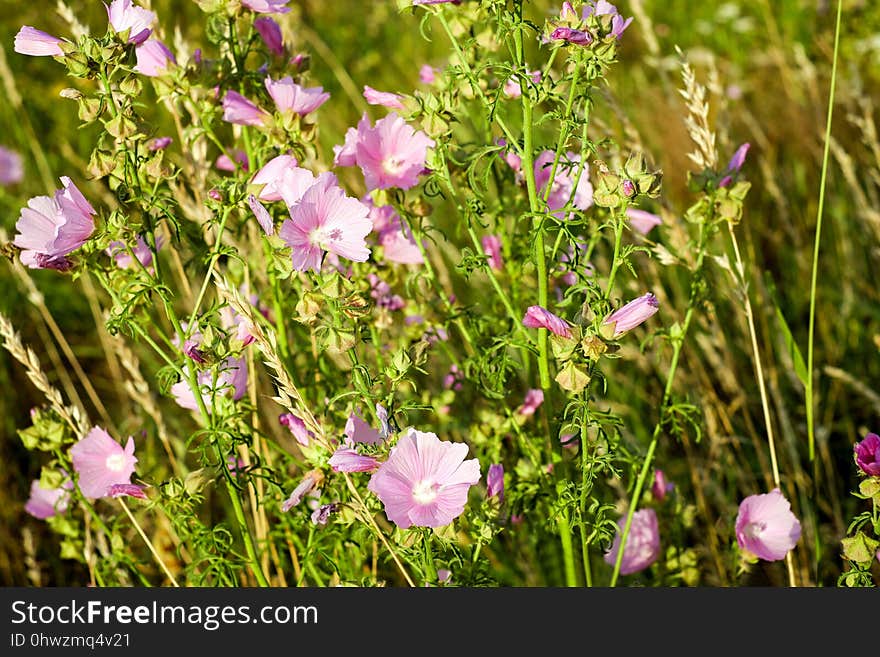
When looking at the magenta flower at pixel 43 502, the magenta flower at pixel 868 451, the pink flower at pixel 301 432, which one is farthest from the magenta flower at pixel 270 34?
the magenta flower at pixel 868 451

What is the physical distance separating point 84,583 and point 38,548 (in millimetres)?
164

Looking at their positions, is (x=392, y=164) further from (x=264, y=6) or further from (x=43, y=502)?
(x=43, y=502)

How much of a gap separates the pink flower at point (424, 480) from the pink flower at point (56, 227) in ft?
1.37

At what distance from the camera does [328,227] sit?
39.7 inches

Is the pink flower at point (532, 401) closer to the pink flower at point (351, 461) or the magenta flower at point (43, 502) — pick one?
the pink flower at point (351, 461)

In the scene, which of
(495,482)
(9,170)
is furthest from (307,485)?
(9,170)

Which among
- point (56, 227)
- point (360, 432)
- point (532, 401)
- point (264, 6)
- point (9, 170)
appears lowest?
point (360, 432)

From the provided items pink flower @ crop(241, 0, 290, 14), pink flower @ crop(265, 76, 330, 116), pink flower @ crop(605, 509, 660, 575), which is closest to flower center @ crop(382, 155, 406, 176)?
pink flower @ crop(265, 76, 330, 116)

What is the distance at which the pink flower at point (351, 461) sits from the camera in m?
0.94

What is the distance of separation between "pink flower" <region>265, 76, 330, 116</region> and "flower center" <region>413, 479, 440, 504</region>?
49cm

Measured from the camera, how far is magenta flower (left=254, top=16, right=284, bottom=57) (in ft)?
4.00

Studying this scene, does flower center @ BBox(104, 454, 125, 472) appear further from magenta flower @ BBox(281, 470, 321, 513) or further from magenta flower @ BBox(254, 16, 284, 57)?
magenta flower @ BBox(254, 16, 284, 57)

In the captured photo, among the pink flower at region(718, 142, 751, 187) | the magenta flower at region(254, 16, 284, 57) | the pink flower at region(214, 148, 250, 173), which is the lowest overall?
the pink flower at region(718, 142, 751, 187)

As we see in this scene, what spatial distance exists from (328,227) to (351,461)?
0.26 m
